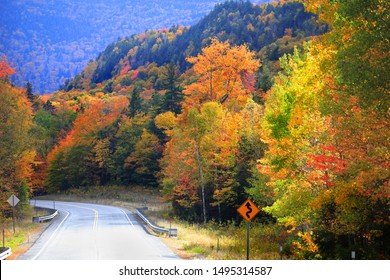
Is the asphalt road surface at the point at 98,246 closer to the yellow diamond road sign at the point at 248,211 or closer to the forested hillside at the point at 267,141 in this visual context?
the yellow diamond road sign at the point at 248,211

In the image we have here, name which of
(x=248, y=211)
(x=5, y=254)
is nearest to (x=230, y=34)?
(x=5, y=254)

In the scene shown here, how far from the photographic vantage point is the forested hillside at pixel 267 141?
1337cm

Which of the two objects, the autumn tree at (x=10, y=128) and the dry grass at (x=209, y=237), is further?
the autumn tree at (x=10, y=128)

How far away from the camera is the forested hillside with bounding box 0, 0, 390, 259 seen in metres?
13.4

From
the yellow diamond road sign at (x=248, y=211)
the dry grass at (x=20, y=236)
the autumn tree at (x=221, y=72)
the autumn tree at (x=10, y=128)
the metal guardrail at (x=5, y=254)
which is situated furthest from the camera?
the autumn tree at (x=221, y=72)

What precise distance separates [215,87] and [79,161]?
39.5 metres

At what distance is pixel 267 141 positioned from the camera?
24.4 meters

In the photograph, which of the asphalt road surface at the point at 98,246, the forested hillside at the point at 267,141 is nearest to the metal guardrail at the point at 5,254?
the asphalt road surface at the point at 98,246

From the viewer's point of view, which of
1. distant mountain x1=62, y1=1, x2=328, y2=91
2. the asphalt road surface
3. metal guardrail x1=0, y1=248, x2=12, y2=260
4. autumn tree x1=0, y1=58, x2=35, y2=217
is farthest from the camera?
distant mountain x1=62, y1=1, x2=328, y2=91

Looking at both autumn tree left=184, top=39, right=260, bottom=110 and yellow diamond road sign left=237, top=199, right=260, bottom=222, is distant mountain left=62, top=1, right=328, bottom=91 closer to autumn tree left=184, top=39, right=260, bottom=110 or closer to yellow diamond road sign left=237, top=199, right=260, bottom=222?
autumn tree left=184, top=39, right=260, bottom=110

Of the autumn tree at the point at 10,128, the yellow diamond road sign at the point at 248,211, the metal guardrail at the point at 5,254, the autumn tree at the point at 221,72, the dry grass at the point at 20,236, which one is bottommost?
the dry grass at the point at 20,236

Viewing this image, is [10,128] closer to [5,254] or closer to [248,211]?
[5,254]

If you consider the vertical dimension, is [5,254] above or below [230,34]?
below

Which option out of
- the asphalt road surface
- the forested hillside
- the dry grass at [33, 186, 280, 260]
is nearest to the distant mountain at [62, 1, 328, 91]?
the forested hillside
